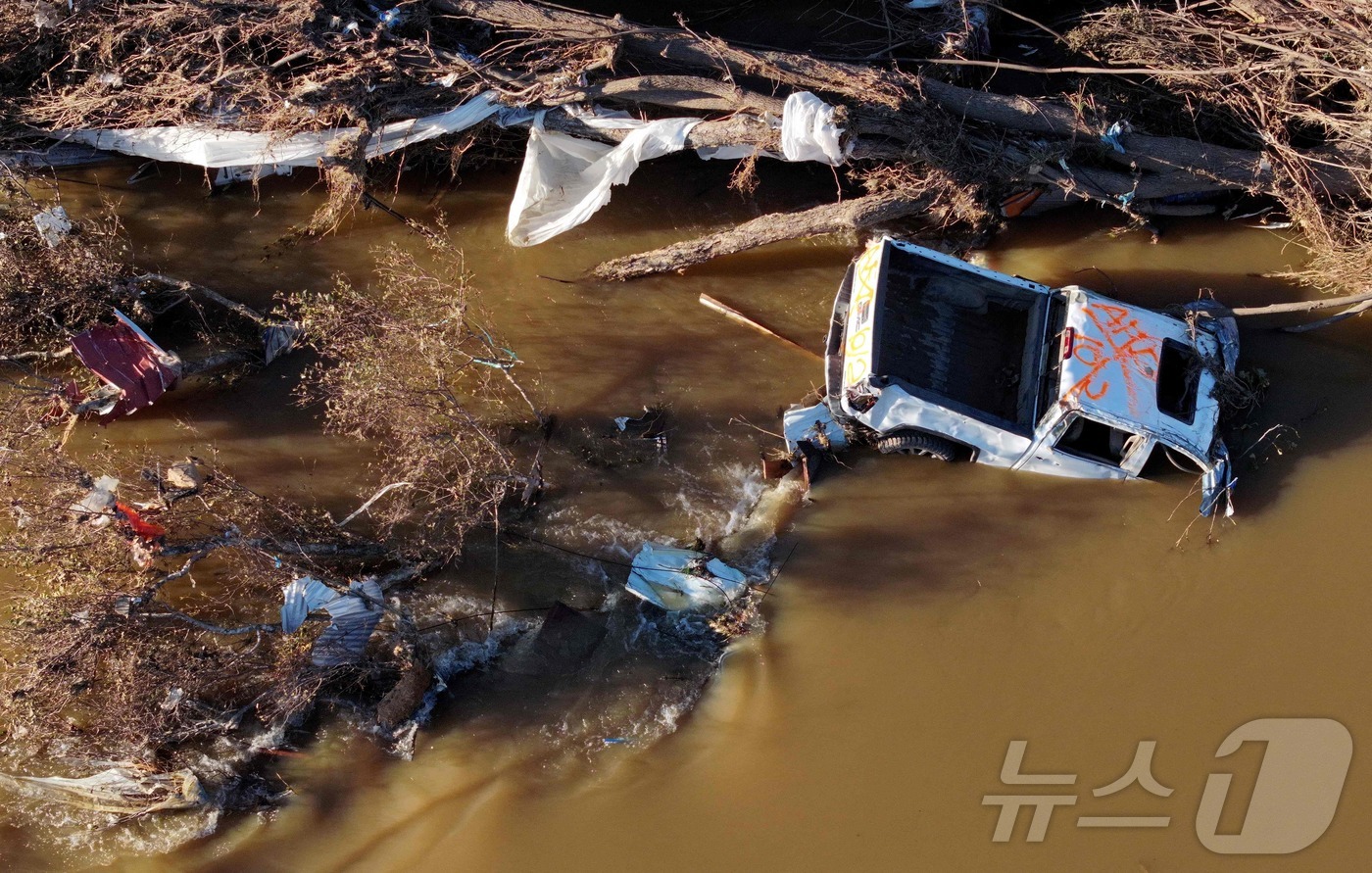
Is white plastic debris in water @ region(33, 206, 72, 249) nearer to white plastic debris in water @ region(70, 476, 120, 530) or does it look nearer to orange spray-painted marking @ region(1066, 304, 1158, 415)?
white plastic debris in water @ region(70, 476, 120, 530)

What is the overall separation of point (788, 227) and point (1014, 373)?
2.44 metres

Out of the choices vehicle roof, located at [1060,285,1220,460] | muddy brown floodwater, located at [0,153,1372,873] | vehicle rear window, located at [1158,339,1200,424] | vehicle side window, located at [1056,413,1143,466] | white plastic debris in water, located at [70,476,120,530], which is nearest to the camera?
muddy brown floodwater, located at [0,153,1372,873]

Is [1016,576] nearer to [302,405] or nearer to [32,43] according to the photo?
[302,405]

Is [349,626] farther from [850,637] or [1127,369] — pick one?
[1127,369]

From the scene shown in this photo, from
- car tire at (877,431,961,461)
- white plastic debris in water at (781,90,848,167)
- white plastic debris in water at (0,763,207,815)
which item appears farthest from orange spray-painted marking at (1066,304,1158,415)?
white plastic debris in water at (0,763,207,815)

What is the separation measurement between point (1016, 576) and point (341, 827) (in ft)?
17.6

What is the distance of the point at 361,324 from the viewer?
25.2 ft

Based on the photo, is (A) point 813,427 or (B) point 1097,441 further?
(A) point 813,427

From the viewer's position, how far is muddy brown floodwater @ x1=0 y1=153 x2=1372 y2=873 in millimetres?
6543

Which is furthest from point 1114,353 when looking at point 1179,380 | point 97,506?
point 97,506

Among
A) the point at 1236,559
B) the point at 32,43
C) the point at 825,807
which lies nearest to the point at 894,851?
the point at 825,807

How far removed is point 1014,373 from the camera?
303 inches

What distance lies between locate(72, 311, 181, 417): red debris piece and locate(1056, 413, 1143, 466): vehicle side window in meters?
7.35

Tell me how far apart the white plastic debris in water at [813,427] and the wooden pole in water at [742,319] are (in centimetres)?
102
